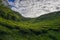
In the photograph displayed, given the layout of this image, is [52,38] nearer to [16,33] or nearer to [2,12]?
[16,33]

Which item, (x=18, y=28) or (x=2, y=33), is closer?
(x=2, y=33)

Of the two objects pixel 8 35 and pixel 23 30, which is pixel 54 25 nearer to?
pixel 23 30

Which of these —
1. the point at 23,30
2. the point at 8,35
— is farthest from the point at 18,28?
the point at 8,35

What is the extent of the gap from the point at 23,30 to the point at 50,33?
58.1 feet

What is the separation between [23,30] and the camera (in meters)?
130

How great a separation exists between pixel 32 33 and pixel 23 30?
6748mm

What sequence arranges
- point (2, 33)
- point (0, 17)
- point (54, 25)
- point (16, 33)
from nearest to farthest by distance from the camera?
point (2, 33)
point (16, 33)
point (0, 17)
point (54, 25)

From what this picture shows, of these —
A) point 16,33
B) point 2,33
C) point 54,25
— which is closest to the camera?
point 2,33

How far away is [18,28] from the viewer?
131000 millimetres

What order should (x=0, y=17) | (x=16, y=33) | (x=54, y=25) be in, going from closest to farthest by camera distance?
1. (x=16, y=33)
2. (x=0, y=17)
3. (x=54, y=25)

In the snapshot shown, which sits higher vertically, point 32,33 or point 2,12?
point 2,12

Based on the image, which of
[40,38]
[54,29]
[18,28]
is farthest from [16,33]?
[54,29]

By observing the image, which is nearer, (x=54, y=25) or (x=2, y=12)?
(x=2, y=12)

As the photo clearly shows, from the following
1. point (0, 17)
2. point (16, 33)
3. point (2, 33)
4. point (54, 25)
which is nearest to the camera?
point (2, 33)
